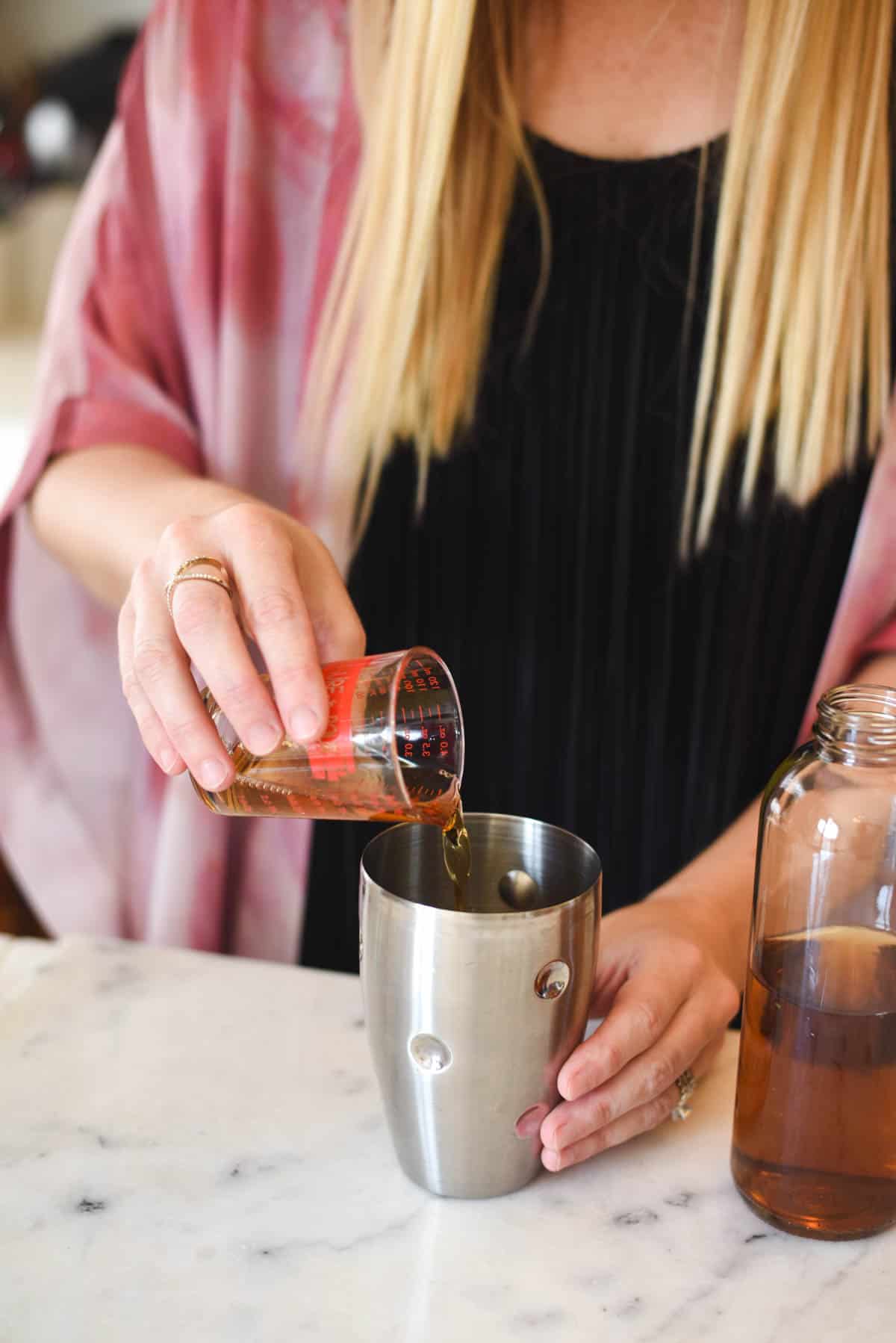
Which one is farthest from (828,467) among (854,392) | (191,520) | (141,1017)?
(141,1017)

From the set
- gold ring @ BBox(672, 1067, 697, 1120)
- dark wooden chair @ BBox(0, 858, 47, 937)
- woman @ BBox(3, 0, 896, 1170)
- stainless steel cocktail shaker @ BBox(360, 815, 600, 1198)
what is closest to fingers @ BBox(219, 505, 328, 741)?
stainless steel cocktail shaker @ BBox(360, 815, 600, 1198)

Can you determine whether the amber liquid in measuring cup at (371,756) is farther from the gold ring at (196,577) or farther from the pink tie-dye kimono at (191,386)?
the pink tie-dye kimono at (191,386)

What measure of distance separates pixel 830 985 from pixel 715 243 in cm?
67

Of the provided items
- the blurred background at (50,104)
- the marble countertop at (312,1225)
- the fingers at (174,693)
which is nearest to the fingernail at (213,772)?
the fingers at (174,693)

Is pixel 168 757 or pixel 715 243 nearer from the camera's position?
pixel 168 757

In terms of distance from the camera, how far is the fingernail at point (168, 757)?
0.74 m

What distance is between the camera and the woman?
42.3 inches

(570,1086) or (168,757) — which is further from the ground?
(168,757)

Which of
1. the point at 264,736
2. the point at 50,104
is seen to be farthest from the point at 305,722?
the point at 50,104

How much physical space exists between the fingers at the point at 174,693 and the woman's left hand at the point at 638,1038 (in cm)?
26

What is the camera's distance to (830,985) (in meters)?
0.70

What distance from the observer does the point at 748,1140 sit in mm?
724

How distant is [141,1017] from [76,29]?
2.96 metres

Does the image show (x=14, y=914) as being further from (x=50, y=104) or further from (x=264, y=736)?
(x=50, y=104)
